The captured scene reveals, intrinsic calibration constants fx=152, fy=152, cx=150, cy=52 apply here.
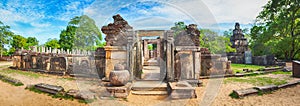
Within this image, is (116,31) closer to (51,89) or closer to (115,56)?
(115,56)

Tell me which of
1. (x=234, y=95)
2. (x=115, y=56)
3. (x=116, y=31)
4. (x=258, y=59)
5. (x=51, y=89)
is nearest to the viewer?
(x=234, y=95)

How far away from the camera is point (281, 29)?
1741cm

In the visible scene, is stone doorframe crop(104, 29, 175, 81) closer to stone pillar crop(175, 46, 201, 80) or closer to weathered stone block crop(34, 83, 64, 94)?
stone pillar crop(175, 46, 201, 80)

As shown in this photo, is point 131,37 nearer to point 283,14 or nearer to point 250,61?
point 250,61

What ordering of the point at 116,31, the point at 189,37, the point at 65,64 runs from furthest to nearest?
the point at 65,64, the point at 116,31, the point at 189,37

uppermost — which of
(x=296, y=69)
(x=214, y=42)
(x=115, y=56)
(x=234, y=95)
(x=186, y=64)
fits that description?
(x=214, y=42)

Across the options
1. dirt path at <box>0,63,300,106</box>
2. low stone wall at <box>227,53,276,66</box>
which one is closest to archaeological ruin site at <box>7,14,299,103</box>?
dirt path at <box>0,63,300,106</box>

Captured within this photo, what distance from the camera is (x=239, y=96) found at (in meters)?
5.00

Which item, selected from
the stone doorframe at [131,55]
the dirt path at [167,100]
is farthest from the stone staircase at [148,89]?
the stone doorframe at [131,55]

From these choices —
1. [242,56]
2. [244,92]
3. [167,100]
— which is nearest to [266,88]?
[244,92]

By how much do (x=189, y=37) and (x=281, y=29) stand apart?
51.5ft

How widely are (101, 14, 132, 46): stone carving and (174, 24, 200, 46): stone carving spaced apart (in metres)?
2.89

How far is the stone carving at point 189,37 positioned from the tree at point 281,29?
13572mm

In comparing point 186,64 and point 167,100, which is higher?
point 186,64
